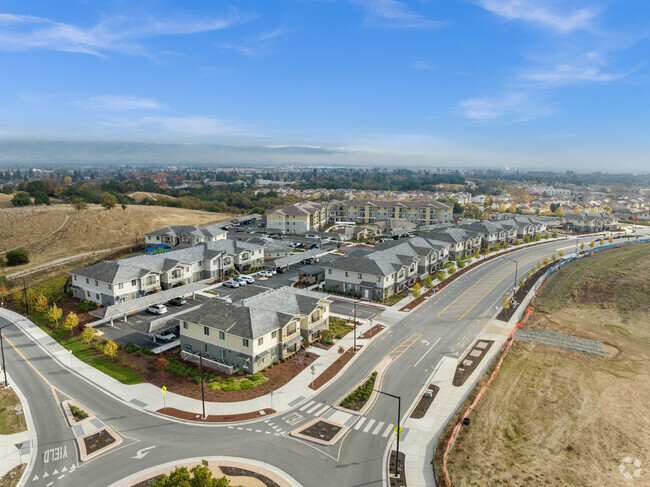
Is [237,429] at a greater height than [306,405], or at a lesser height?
lesser

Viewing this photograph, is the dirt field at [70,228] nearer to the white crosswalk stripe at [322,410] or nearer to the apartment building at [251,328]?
the apartment building at [251,328]

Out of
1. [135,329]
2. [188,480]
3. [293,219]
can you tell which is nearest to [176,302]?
[135,329]

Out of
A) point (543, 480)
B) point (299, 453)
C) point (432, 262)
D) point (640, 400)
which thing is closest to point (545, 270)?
point (432, 262)

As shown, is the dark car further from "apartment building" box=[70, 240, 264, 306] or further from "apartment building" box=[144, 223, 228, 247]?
"apartment building" box=[144, 223, 228, 247]

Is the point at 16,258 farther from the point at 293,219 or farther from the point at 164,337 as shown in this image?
the point at 293,219

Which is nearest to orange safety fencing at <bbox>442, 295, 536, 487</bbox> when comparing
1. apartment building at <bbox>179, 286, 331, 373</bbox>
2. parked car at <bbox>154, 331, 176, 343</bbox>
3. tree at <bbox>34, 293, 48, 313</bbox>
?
apartment building at <bbox>179, 286, 331, 373</bbox>

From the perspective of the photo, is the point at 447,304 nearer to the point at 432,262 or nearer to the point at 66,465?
the point at 432,262
